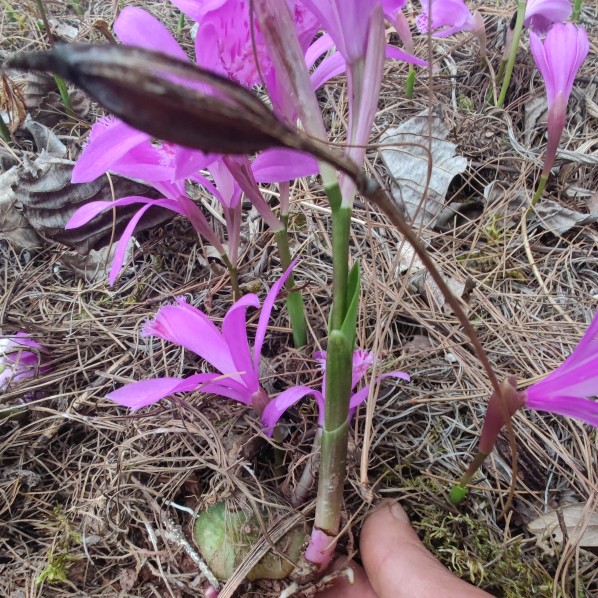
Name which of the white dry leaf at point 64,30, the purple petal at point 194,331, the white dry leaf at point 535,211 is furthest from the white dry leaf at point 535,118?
the white dry leaf at point 64,30

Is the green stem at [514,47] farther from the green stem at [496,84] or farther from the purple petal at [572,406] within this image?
the purple petal at [572,406]

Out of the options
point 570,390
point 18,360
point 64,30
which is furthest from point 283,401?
point 64,30

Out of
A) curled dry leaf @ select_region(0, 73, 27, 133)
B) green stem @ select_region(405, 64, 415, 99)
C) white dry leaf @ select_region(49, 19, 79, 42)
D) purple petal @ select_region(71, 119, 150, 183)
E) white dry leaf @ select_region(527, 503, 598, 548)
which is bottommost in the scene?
white dry leaf @ select_region(527, 503, 598, 548)

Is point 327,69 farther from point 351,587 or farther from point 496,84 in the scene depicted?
point 496,84

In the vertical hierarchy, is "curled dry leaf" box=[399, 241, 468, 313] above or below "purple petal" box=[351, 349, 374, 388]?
below

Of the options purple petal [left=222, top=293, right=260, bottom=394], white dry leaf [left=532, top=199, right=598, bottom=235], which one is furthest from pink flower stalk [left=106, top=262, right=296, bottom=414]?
white dry leaf [left=532, top=199, right=598, bottom=235]

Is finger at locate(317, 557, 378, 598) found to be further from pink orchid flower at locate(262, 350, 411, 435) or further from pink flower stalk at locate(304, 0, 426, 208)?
pink flower stalk at locate(304, 0, 426, 208)

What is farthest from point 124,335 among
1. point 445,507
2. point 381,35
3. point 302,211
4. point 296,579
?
point 381,35
